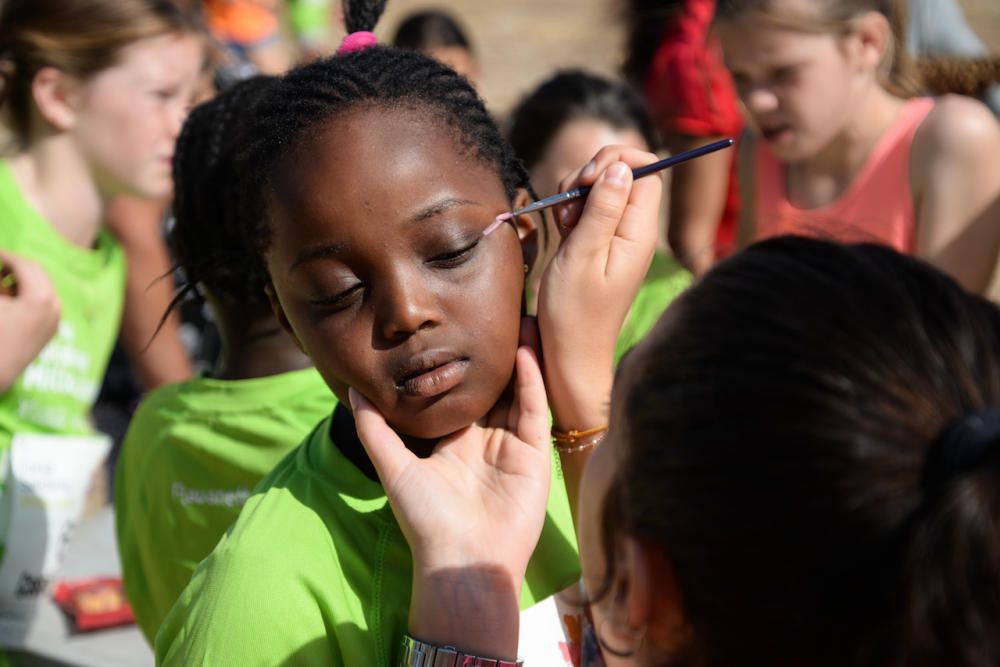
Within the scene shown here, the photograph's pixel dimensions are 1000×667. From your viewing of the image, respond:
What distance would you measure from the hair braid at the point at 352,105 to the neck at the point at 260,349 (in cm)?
59

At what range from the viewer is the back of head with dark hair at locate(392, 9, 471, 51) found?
5.43 meters

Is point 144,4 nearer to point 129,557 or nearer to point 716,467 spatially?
point 129,557

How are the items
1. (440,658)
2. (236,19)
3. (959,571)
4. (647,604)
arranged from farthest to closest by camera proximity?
(236,19)
(440,658)
(647,604)
(959,571)

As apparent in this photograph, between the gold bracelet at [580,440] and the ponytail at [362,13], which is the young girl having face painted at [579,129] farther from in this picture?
the gold bracelet at [580,440]

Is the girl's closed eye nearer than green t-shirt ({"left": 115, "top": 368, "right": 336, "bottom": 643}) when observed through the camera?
No

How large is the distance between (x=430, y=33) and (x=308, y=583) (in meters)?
4.54

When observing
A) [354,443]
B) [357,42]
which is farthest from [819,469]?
[357,42]

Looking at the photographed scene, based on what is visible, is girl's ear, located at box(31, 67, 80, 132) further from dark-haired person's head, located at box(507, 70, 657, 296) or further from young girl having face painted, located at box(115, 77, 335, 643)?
dark-haired person's head, located at box(507, 70, 657, 296)

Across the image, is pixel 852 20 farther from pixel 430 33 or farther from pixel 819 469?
pixel 430 33

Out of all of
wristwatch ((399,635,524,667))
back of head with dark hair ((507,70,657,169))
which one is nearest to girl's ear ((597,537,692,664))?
wristwatch ((399,635,524,667))

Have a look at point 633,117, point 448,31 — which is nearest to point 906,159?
point 633,117

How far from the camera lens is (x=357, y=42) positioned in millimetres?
1631

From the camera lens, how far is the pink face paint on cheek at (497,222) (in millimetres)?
1434

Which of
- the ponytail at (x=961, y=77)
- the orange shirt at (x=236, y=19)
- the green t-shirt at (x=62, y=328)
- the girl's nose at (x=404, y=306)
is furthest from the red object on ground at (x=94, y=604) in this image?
the orange shirt at (x=236, y=19)
